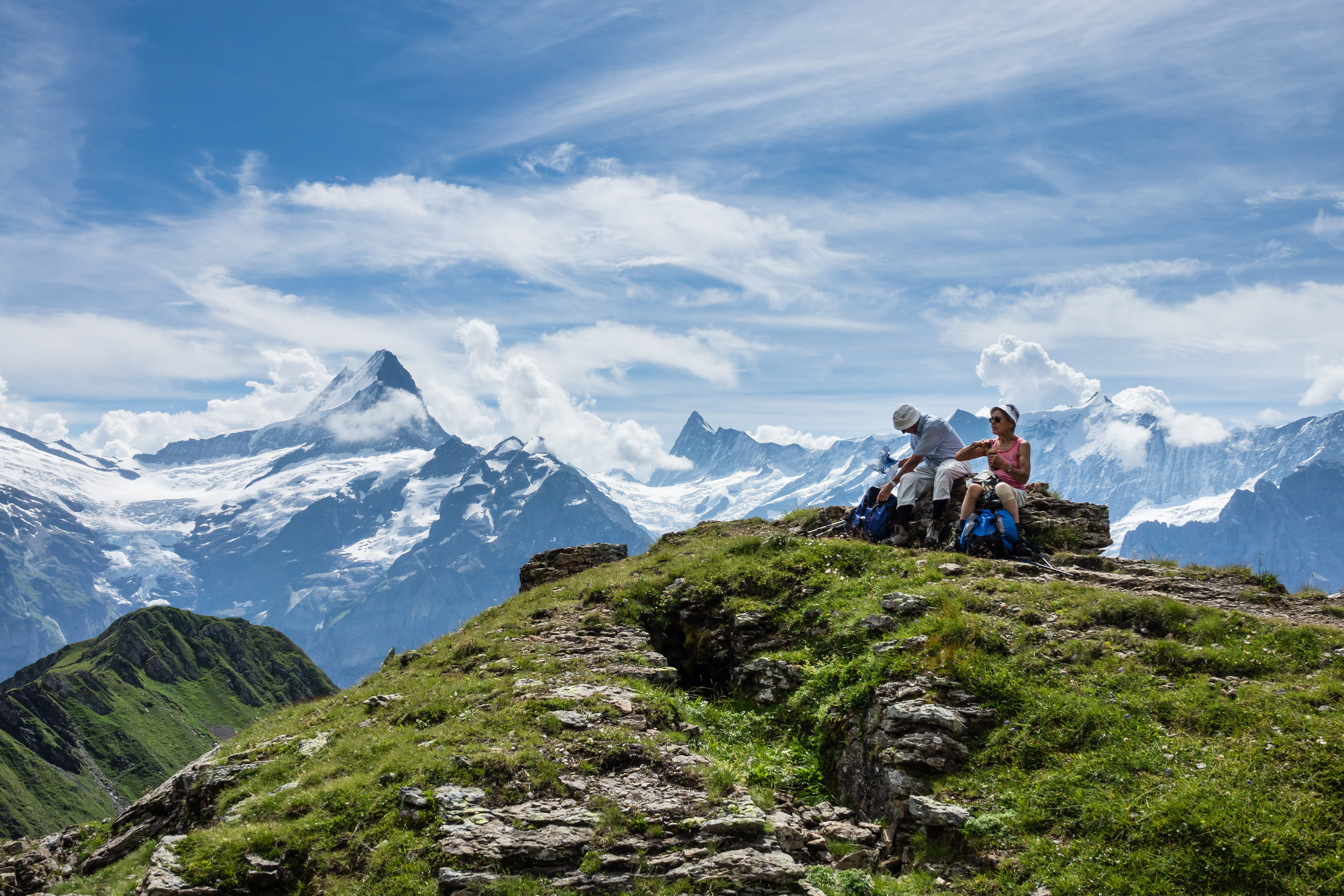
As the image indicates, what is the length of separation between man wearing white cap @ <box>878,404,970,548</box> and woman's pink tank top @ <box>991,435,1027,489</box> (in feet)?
4.15

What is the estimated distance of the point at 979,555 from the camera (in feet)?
59.6

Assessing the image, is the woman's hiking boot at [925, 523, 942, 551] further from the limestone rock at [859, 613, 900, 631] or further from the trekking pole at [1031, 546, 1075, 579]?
the limestone rock at [859, 613, 900, 631]

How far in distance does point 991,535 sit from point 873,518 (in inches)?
151

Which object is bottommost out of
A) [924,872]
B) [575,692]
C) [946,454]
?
[924,872]

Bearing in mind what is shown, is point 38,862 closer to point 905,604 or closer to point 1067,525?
point 905,604

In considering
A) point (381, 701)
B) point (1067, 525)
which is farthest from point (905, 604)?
point (381, 701)

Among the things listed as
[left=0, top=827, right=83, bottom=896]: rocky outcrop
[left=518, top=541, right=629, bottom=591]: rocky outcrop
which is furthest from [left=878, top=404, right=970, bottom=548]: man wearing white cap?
[left=0, top=827, right=83, bottom=896]: rocky outcrop

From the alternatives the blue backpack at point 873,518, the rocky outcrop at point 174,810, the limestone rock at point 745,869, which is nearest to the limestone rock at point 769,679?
the limestone rock at point 745,869

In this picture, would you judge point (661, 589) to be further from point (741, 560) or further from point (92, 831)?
point (92, 831)

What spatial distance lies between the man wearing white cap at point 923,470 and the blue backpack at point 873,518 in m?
0.16

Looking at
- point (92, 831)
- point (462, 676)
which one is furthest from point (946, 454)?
point (92, 831)

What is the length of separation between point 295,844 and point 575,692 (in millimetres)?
5187

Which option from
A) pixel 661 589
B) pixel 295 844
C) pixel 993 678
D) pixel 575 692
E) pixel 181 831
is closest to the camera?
pixel 295 844

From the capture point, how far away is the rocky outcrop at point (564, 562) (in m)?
26.1
